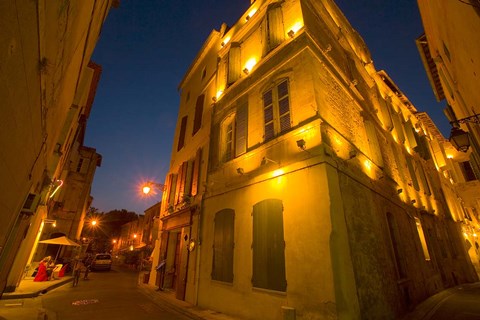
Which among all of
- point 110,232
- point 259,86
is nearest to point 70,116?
point 259,86

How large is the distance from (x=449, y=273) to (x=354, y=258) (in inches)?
476

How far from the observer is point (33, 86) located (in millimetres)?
3367

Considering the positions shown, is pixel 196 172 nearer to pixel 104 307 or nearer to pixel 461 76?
pixel 104 307

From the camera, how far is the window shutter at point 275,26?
389 inches

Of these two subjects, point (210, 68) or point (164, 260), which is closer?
point (164, 260)

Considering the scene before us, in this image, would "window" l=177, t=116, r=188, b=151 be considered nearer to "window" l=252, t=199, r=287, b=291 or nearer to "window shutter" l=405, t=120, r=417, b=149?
"window" l=252, t=199, r=287, b=291

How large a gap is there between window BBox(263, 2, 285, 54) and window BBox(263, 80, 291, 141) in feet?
8.63

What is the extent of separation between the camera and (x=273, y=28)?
10.3 meters

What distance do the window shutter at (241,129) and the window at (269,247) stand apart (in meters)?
2.80

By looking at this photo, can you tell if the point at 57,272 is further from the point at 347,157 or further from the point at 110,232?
the point at 110,232

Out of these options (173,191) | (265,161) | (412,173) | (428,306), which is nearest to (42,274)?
(173,191)

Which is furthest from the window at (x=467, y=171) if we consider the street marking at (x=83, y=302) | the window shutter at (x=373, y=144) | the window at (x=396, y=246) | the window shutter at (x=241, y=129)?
the street marking at (x=83, y=302)

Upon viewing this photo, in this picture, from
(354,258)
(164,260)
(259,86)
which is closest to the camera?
(354,258)

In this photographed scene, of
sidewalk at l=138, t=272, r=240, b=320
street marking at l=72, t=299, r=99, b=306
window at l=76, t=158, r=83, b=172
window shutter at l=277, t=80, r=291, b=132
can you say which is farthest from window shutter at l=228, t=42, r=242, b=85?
window at l=76, t=158, r=83, b=172
